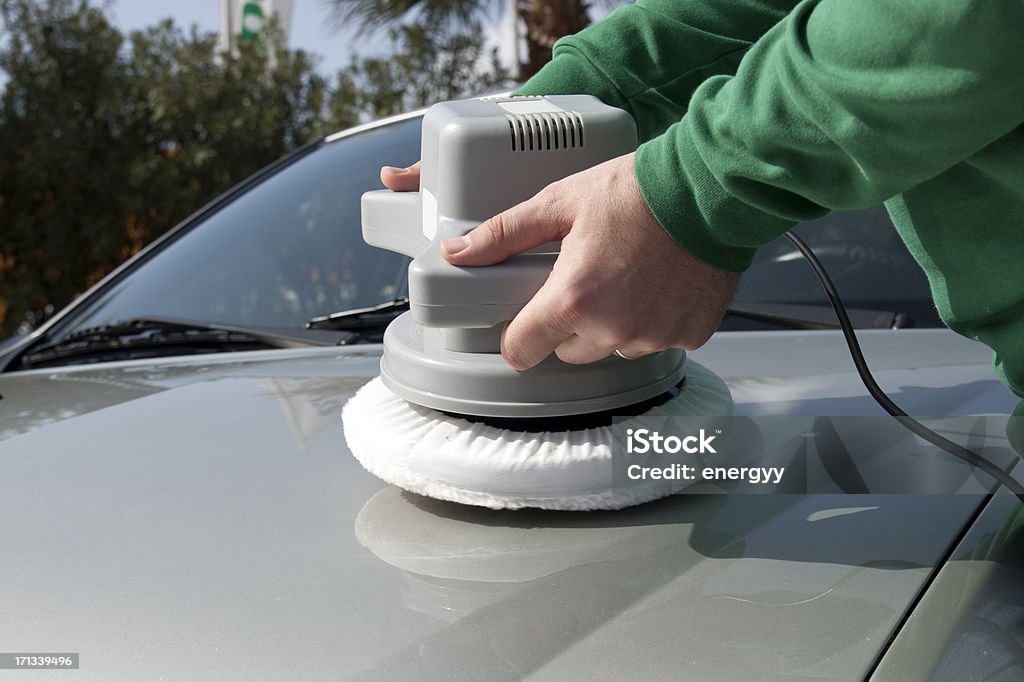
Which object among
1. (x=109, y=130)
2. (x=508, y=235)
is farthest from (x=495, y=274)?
(x=109, y=130)

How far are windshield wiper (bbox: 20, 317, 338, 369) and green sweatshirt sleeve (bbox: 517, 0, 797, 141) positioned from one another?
0.66 metres

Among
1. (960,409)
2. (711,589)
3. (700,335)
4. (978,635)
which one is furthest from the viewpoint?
(960,409)

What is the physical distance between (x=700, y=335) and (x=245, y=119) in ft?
22.5

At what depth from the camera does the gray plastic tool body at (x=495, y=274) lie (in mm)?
977

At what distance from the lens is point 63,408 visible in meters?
1.39

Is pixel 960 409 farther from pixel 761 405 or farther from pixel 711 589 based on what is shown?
pixel 711 589

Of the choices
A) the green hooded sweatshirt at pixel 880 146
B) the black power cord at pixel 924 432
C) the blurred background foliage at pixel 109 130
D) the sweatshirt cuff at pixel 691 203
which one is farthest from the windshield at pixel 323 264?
the blurred background foliage at pixel 109 130

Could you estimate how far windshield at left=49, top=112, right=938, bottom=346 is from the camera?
5.70 feet

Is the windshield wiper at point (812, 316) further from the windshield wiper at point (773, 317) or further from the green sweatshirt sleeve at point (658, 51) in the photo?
the green sweatshirt sleeve at point (658, 51)

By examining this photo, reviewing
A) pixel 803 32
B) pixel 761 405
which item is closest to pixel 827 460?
pixel 761 405

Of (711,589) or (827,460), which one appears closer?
(711,589)

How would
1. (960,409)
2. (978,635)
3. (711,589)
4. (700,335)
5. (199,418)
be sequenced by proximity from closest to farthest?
(978,635) < (711,589) < (700,335) < (960,409) < (199,418)

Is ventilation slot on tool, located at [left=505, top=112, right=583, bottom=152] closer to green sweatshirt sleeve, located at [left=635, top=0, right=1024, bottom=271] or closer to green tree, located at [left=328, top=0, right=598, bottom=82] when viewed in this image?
green sweatshirt sleeve, located at [left=635, top=0, right=1024, bottom=271]

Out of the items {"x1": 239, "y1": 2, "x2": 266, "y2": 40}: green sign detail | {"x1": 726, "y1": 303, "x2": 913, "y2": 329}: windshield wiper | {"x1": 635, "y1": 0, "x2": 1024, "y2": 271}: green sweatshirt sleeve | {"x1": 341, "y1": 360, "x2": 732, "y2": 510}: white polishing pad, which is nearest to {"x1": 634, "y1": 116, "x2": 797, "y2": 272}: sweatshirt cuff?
{"x1": 635, "y1": 0, "x2": 1024, "y2": 271}: green sweatshirt sleeve
